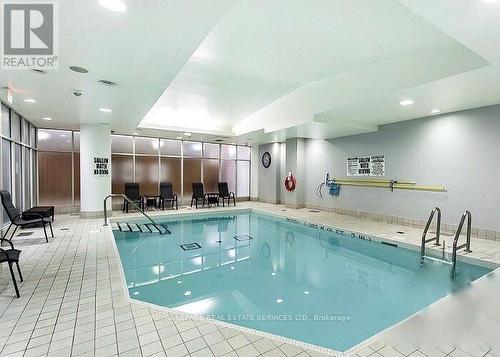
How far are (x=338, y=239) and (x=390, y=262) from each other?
140 centimetres

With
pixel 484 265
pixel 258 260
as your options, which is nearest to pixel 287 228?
pixel 258 260

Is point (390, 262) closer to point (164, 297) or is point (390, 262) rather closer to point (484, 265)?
point (484, 265)

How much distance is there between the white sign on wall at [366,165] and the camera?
6.65m

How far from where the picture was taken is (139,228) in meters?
6.23

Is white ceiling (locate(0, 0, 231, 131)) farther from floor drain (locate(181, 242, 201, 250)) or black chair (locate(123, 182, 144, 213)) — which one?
black chair (locate(123, 182, 144, 213))

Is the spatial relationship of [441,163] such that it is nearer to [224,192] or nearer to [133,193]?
[224,192]

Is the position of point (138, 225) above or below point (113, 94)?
below

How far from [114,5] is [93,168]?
5.71 m

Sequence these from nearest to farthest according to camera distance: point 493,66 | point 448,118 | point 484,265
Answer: point 493,66 < point 484,265 < point 448,118

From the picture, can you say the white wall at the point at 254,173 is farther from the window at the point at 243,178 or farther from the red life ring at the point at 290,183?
the red life ring at the point at 290,183

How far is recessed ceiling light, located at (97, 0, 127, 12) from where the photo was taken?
1.96m

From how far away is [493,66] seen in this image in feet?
9.87

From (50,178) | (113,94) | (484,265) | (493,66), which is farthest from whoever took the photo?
(50,178)

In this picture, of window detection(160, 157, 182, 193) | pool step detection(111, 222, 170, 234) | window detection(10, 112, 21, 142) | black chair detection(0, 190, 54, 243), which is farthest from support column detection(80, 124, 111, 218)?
window detection(160, 157, 182, 193)
